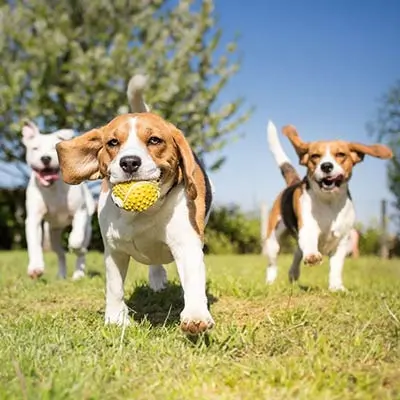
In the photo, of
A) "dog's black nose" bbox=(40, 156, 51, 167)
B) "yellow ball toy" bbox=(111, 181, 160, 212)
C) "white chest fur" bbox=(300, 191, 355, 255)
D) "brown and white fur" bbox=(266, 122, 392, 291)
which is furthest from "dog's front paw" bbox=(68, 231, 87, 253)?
"yellow ball toy" bbox=(111, 181, 160, 212)

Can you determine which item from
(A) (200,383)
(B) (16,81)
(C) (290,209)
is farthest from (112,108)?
(A) (200,383)

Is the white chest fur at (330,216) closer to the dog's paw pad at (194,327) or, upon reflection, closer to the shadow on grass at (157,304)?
the shadow on grass at (157,304)

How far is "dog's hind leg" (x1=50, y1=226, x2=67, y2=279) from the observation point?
7.83m

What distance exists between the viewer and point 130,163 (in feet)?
10.7

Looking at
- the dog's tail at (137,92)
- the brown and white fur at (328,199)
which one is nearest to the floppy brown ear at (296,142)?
the brown and white fur at (328,199)

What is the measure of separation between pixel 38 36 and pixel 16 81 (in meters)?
1.60

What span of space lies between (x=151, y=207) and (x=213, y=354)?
1.00 meters

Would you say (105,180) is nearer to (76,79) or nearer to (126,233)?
(126,233)

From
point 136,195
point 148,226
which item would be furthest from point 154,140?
point 148,226

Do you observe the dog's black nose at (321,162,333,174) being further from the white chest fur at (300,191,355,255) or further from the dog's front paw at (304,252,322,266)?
the dog's front paw at (304,252,322,266)

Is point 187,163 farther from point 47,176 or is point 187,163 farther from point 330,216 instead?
point 47,176

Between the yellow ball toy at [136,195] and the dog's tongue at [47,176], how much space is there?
362 cm

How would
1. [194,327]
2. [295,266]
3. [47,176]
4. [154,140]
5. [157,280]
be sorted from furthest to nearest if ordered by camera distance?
[295,266] → [47,176] → [157,280] → [154,140] → [194,327]

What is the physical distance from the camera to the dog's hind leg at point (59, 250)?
783 cm
